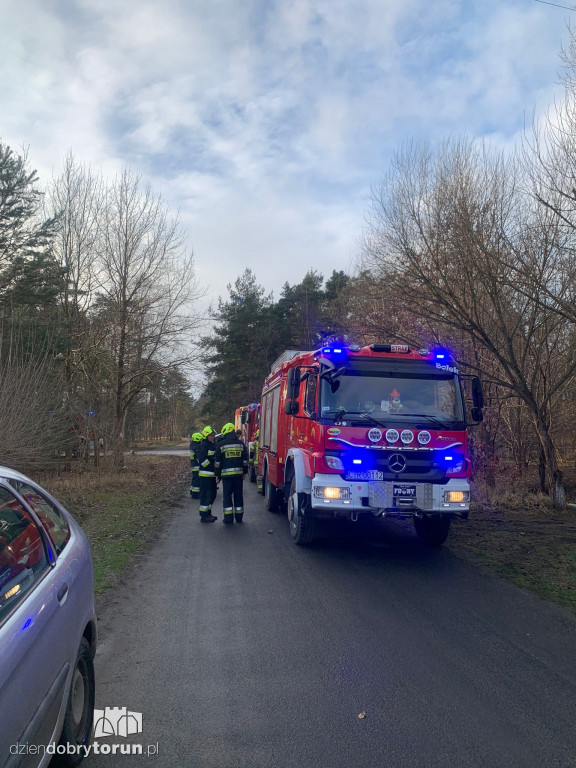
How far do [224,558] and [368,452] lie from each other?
2.45 meters

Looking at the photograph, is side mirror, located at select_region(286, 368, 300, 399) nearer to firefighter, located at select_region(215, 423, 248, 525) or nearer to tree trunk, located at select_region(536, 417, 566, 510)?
firefighter, located at select_region(215, 423, 248, 525)

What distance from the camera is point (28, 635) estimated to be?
2.33 metres

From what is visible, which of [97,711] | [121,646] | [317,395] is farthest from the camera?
[317,395]

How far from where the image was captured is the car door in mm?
2076

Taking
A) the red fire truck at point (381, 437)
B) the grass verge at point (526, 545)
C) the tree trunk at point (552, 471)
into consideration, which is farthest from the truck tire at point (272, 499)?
the tree trunk at point (552, 471)

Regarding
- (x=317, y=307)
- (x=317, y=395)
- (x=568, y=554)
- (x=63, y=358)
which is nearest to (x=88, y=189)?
(x=63, y=358)

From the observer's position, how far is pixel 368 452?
24.8 feet

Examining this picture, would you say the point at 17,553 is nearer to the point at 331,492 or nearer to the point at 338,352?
the point at 331,492

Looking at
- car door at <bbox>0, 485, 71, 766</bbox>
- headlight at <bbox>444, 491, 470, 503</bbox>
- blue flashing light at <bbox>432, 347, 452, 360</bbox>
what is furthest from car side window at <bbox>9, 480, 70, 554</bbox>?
blue flashing light at <bbox>432, 347, 452, 360</bbox>

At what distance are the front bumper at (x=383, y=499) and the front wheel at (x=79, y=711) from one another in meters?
4.47

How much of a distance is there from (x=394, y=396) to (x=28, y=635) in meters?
6.26

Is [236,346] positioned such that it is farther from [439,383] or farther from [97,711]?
[97,711]

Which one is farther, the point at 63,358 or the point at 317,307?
the point at 317,307

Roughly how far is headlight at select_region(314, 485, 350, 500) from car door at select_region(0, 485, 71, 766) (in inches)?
184
